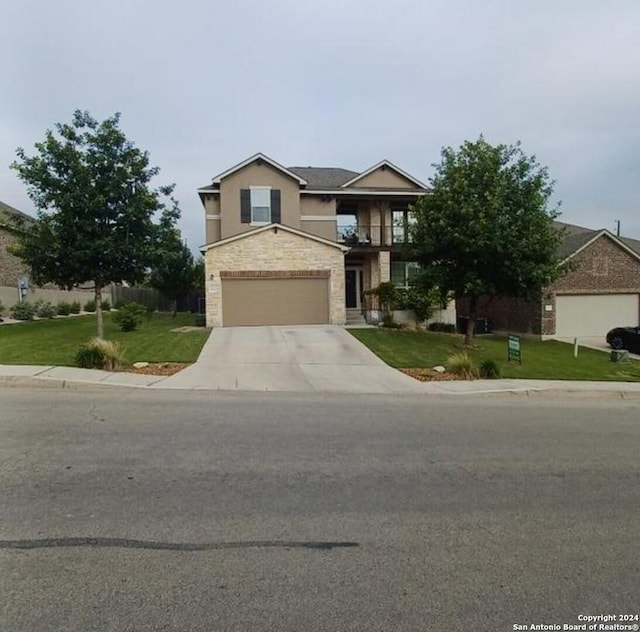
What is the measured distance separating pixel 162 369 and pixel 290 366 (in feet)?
10.7

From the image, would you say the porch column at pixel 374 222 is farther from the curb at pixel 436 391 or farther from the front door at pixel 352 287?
the curb at pixel 436 391

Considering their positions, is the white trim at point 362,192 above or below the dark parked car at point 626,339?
above

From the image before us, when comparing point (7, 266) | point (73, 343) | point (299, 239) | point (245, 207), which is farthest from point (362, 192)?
point (7, 266)

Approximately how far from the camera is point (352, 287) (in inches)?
1217

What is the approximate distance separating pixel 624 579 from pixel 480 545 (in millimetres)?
917

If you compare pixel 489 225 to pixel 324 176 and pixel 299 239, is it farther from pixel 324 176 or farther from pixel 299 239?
pixel 324 176

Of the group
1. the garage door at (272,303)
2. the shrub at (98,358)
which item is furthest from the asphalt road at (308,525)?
the garage door at (272,303)

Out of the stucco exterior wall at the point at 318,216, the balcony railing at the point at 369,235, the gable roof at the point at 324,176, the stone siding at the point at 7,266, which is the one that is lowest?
the stone siding at the point at 7,266

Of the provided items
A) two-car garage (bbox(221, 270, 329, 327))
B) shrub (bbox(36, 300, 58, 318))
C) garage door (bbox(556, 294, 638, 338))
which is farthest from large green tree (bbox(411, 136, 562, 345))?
shrub (bbox(36, 300, 58, 318))

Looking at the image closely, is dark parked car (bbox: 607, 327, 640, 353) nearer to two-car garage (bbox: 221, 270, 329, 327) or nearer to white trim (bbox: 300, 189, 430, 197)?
white trim (bbox: 300, 189, 430, 197)

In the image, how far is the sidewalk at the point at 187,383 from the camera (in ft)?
36.6

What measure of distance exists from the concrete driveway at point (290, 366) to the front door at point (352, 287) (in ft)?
29.8

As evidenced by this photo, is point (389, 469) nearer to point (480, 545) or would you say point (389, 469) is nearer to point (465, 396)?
point (480, 545)

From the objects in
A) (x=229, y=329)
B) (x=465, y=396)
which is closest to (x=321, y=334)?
(x=229, y=329)
